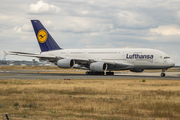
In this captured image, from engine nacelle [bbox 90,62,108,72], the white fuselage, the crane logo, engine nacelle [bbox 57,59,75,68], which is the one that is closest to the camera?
the white fuselage

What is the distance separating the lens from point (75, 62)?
53.6 m

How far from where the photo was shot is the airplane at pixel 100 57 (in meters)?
49.5

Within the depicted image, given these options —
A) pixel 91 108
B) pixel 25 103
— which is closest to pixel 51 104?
pixel 25 103

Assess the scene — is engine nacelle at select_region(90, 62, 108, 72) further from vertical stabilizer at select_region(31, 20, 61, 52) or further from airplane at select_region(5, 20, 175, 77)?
vertical stabilizer at select_region(31, 20, 61, 52)

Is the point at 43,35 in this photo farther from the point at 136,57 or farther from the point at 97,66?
the point at 136,57

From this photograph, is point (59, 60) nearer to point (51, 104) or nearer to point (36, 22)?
point (36, 22)

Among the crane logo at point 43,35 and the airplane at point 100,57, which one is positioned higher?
the crane logo at point 43,35

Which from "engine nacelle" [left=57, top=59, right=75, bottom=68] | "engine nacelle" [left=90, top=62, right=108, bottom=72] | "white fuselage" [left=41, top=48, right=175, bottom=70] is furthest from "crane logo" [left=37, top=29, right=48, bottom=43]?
"engine nacelle" [left=90, top=62, right=108, bottom=72]

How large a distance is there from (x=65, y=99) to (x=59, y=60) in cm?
3340

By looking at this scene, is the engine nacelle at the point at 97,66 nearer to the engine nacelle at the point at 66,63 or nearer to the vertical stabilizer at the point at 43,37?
the engine nacelle at the point at 66,63

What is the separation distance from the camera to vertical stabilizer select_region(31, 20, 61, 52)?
5869 cm

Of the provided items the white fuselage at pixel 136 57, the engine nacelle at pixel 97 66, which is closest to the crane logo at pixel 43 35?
the white fuselage at pixel 136 57

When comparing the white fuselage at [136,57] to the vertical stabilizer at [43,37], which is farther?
the vertical stabilizer at [43,37]

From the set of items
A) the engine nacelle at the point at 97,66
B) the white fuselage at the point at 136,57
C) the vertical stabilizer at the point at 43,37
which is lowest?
the engine nacelle at the point at 97,66
